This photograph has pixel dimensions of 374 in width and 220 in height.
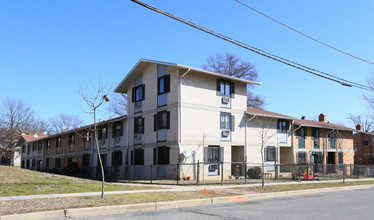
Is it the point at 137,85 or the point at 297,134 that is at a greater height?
the point at 137,85

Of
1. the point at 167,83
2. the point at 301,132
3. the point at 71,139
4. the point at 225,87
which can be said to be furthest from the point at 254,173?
the point at 71,139

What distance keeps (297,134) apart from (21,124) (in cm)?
4544

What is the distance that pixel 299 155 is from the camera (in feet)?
113

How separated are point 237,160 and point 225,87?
20.6 ft

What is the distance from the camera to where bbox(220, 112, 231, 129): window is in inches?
1101

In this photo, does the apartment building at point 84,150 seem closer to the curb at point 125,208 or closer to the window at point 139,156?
the window at point 139,156

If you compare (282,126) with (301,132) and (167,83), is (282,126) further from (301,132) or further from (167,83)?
(167,83)

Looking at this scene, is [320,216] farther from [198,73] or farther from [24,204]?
[198,73]

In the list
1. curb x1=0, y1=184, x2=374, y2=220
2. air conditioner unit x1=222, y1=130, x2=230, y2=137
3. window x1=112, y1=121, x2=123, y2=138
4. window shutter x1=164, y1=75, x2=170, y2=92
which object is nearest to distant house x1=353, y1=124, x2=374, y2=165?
air conditioner unit x1=222, y1=130, x2=230, y2=137

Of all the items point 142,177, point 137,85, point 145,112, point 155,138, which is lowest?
point 142,177

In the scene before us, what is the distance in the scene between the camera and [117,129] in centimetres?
3303

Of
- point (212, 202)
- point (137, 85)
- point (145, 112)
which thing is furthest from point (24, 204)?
point (137, 85)

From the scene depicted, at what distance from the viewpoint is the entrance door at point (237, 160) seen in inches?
1124

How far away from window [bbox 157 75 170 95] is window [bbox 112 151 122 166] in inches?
310
